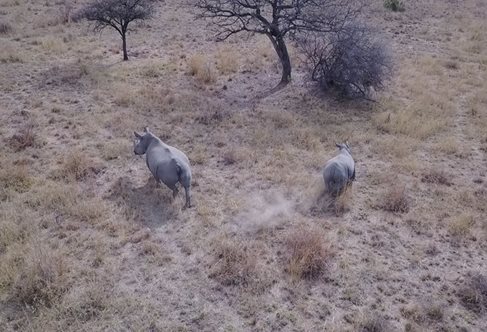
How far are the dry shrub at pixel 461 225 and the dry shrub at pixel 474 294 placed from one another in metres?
1.09

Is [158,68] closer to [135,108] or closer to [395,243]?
[135,108]

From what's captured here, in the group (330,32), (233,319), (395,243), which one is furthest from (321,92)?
(233,319)

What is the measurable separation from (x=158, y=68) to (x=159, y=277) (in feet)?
32.4

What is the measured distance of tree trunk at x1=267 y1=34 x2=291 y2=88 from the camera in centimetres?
1365

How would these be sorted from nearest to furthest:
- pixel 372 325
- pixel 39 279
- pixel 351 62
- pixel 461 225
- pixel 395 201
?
1. pixel 372 325
2. pixel 39 279
3. pixel 461 225
4. pixel 395 201
5. pixel 351 62

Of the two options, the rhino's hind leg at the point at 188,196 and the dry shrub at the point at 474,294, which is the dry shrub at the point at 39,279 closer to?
the rhino's hind leg at the point at 188,196

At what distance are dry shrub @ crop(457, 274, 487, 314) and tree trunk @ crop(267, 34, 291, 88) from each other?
28.9 ft

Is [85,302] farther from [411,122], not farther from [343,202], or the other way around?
[411,122]

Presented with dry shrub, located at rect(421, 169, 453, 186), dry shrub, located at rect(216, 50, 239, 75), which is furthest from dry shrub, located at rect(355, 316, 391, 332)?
dry shrub, located at rect(216, 50, 239, 75)

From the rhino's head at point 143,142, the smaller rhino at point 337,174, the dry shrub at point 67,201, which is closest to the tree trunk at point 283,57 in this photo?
the smaller rhino at point 337,174

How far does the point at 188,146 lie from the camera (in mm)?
10289

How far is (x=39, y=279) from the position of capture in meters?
6.01

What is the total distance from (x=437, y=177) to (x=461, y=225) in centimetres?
184

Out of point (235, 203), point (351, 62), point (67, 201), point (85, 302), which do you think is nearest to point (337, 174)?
point (235, 203)
